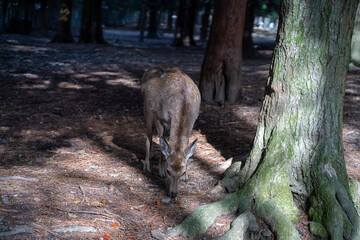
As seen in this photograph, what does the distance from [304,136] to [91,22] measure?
22.2 metres

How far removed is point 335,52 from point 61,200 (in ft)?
11.6

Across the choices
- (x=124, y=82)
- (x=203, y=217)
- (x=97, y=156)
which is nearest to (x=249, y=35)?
(x=124, y=82)

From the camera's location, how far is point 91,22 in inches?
990

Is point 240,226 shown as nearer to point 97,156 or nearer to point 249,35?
point 97,156

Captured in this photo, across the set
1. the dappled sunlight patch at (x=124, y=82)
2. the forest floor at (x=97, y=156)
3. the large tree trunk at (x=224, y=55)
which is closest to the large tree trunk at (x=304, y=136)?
the forest floor at (x=97, y=156)

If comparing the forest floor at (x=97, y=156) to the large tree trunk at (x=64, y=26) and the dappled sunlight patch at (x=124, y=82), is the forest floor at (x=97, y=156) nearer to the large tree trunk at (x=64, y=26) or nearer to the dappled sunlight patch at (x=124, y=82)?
the dappled sunlight patch at (x=124, y=82)

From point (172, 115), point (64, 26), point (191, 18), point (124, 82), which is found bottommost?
point (124, 82)

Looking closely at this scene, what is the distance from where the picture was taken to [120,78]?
13.1 m

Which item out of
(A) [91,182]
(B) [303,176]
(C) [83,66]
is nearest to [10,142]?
(A) [91,182]

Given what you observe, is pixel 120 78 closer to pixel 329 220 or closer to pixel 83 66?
pixel 83 66

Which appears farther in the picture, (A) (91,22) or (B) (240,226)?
(A) (91,22)

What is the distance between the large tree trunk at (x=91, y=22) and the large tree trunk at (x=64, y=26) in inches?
34.6

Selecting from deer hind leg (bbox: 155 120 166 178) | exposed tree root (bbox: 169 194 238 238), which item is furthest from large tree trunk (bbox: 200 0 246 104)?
exposed tree root (bbox: 169 194 238 238)

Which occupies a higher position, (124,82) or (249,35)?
(249,35)
